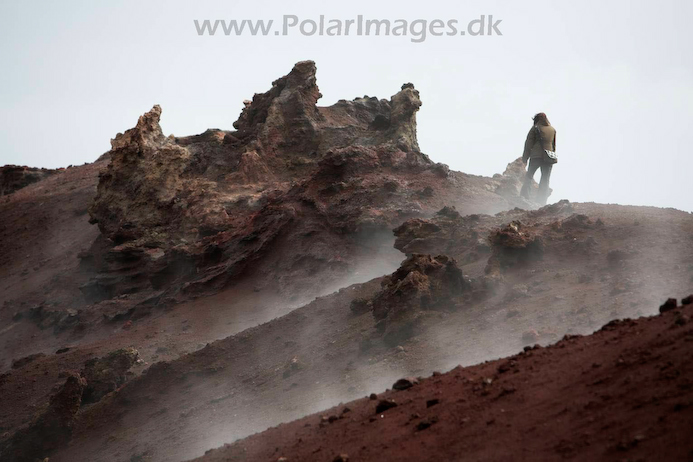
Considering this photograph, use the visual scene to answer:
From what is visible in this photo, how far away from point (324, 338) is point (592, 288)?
424 centimetres

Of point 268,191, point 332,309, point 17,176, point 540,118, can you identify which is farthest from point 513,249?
point 17,176

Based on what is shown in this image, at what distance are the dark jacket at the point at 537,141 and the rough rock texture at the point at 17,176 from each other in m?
31.3

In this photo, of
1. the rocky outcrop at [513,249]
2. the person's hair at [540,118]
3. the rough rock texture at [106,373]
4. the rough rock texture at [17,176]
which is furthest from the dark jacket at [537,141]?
the rough rock texture at [17,176]

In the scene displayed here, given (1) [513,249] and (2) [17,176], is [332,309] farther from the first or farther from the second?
(2) [17,176]

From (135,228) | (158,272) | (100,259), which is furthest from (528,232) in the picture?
(100,259)

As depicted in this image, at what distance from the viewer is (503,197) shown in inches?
797

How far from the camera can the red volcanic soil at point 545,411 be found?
5.27 meters

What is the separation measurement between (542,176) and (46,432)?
11.0 meters

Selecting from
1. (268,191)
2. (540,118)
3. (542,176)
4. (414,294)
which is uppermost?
(540,118)

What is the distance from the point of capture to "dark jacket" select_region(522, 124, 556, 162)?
17.7m

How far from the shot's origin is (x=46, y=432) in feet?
44.6

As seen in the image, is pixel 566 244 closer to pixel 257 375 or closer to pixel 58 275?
pixel 257 375

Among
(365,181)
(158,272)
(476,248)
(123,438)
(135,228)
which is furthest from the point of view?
(135,228)

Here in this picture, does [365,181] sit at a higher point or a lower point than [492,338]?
higher
